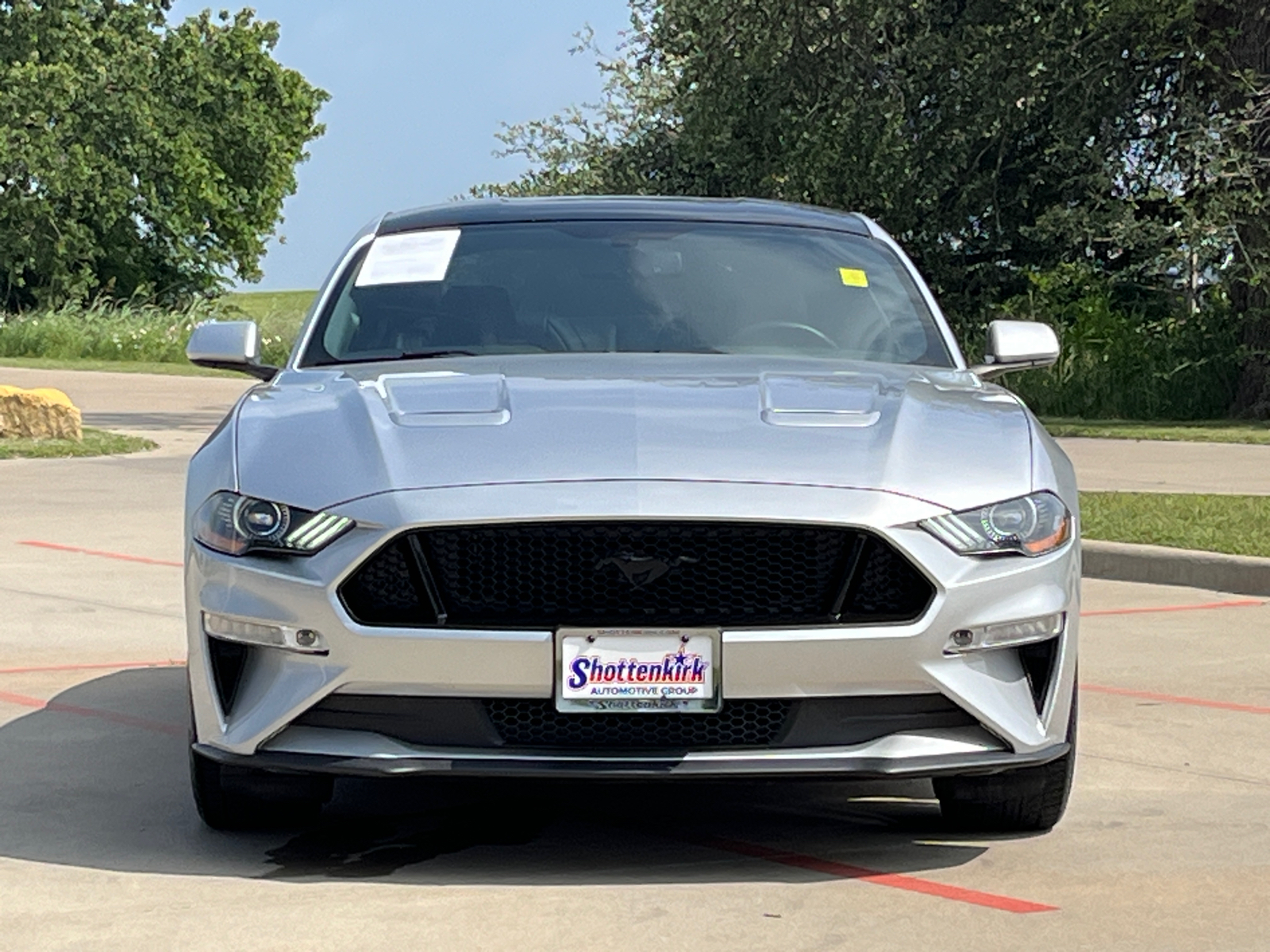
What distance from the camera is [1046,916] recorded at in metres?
4.59

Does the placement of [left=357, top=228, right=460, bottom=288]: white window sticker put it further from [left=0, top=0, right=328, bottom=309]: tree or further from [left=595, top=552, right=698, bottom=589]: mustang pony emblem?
[left=0, top=0, right=328, bottom=309]: tree

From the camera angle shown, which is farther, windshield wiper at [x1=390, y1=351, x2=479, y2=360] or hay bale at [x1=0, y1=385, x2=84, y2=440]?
hay bale at [x1=0, y1=385, x2=84, y2=440]

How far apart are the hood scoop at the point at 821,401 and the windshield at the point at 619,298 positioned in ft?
2.08

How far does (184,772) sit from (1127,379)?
73.6 ft

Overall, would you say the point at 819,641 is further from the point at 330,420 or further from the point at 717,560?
the point at 330,420

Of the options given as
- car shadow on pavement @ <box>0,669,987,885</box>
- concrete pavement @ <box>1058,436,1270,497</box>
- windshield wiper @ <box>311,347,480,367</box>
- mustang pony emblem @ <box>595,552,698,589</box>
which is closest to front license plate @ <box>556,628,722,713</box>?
mustang pony emblem @ <box>595,552,698,589</box>

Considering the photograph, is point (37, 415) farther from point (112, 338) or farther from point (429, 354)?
point (112, 338)

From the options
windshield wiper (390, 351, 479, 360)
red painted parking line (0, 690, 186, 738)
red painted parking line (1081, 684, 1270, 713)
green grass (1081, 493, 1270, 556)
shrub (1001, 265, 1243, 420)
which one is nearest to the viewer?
windshield wiper (390, 351, 479, 360)

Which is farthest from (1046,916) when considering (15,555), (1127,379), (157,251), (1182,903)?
(157,251)

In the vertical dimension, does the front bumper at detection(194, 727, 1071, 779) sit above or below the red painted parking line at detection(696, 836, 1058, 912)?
above

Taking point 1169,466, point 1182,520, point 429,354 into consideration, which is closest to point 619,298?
point 429,354

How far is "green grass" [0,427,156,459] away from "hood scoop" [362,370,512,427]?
1389 cm

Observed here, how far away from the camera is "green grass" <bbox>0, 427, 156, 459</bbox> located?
1898 centimetres

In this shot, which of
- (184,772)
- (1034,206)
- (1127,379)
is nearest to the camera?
(184,772)
